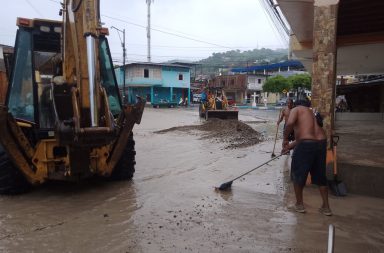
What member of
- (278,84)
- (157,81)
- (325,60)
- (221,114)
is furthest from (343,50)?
(157,81)

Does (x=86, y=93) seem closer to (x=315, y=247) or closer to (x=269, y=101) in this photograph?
(x=315, y=247)

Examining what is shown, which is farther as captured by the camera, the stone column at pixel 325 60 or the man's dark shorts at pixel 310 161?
the stone column at pixel 325 60

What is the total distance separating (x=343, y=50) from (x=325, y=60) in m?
7.97

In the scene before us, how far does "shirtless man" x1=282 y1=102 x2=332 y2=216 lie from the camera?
211 inches

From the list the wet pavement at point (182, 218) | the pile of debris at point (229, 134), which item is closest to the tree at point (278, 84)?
the pile of debris at point (229, 134)

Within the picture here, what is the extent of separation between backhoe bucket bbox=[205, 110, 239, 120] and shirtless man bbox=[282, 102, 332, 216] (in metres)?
16.9

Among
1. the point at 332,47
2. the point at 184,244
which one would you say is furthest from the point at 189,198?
the point at 332,47

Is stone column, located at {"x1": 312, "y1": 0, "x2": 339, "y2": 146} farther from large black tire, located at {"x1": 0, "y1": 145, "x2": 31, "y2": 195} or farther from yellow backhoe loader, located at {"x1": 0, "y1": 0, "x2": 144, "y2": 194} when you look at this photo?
large black tire, located at {"x1": 0, "y1": 145, "x2": 31, "y2": 195}

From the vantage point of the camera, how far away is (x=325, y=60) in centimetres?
679

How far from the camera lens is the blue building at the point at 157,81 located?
4988cm

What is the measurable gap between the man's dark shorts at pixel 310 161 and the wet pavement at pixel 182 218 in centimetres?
51

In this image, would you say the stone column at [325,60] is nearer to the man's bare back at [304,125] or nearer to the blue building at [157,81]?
the man's bare back at [304,125]

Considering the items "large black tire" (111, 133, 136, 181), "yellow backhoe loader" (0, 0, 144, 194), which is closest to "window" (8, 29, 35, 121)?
"yellow backhoe loader" (0, 0, 144, 194)

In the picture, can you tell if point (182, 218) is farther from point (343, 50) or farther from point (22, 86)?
point (343, 50)
